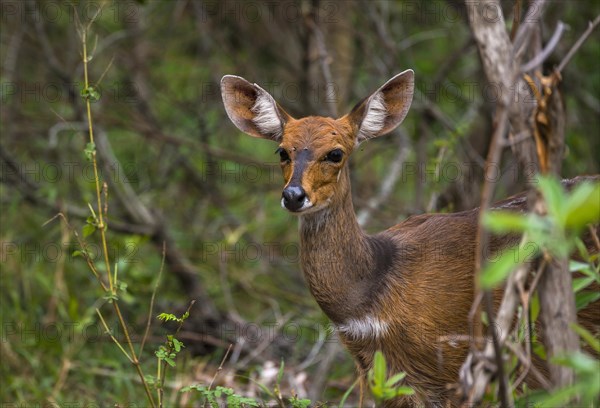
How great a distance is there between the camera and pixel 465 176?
7.28 meters

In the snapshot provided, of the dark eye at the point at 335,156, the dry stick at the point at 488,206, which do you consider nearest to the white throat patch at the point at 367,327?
the dark eye at the point at 335,156

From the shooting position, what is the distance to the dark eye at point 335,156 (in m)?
4.61

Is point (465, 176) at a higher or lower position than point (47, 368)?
higher

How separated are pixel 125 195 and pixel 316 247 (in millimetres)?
3249

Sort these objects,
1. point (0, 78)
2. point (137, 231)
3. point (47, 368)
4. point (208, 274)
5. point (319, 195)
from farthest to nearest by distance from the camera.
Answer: point (0, 78) < point (208, 274) < point (137, 231) < point (47, 368) < point (319, 195)

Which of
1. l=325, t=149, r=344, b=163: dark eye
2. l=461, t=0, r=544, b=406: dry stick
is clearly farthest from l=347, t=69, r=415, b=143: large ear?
l=461, t=0, r=544, b=406: dry stick

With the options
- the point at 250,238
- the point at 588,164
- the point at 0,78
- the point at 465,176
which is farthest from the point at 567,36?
the point at 0,78

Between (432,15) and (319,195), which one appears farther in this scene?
(432,15)

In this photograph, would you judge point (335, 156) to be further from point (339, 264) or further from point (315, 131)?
point (339, 264)

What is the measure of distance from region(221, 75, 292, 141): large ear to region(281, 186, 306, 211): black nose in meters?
0.71

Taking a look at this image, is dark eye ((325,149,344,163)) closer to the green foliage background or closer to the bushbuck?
the bushbuck

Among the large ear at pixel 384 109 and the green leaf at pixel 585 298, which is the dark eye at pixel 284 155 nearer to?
the large ear at pixel 384 109

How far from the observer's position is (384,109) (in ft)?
16.4

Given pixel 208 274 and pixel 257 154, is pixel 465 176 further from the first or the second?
pixel 257 154
